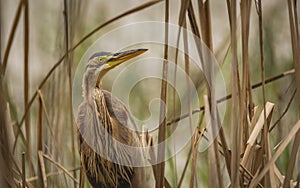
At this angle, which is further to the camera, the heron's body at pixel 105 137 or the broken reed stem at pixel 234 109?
the heron's body at pixel 105 137

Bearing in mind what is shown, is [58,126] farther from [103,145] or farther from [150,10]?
[150,10]

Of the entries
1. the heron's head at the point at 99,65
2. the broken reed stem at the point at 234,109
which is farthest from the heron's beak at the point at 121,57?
the broken reed stem at the point at 234,109

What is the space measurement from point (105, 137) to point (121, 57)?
158mm

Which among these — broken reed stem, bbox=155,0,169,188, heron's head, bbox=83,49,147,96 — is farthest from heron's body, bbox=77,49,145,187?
broken reed stem, bbox=155,0,169,188

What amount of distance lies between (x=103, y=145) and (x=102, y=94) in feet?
0.35

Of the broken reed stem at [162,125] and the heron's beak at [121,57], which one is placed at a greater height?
the heron's beak at [121,57]

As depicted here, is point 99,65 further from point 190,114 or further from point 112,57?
point 190,114

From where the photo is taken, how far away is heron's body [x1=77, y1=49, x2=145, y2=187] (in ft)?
2.58

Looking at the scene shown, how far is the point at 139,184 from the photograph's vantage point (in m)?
0.84

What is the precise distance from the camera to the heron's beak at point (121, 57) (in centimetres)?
71

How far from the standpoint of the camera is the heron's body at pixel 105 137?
0.79 metres

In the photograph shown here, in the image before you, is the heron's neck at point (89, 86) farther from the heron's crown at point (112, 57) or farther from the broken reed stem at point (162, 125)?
the broken reed stem at point (162, 125)

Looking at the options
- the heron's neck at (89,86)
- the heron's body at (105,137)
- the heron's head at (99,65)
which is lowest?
the heron's body at (105,137)

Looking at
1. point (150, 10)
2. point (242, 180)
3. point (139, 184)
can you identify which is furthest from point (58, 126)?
point (150, 10)
